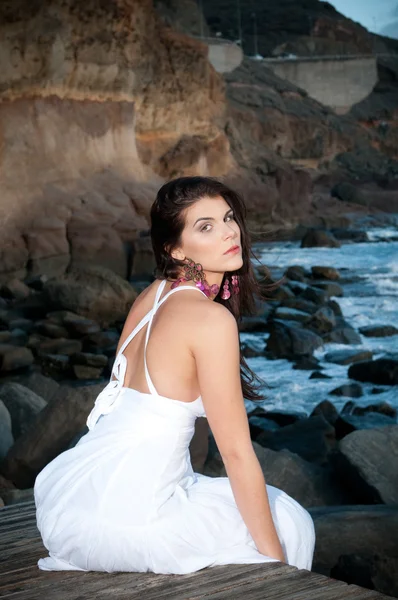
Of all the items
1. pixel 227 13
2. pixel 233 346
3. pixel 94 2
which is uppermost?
pixel 227 13

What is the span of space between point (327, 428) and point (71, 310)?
21.3 feet

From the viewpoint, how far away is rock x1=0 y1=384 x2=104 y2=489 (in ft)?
17.1

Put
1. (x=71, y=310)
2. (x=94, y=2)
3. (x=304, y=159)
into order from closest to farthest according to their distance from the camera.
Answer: (x=71, y=310) < (x=94, y=2) < (x=304, y=159)

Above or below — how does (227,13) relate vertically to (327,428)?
above

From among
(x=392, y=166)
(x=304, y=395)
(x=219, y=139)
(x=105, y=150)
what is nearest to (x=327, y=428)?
(x=304, y=395)

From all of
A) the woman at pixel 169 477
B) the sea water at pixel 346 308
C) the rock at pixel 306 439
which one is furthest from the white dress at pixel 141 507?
the sea water at pixel 346 308

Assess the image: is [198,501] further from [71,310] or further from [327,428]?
[71,310]

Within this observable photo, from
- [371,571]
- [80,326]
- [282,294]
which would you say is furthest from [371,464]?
[282,294]

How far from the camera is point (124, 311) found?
521 inches

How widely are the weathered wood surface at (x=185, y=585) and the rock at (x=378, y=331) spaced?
36.6 feet

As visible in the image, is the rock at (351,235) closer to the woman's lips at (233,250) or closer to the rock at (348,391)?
the rock at (348,391)

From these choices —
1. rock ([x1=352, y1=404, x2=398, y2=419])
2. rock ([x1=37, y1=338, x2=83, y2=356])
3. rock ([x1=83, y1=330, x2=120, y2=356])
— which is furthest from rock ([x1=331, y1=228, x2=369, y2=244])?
rock ([x1=352, y1=404, x2=398, y2=419])

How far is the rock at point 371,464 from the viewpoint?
496 cm

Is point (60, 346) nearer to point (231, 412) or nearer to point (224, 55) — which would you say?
point (231, 412)
